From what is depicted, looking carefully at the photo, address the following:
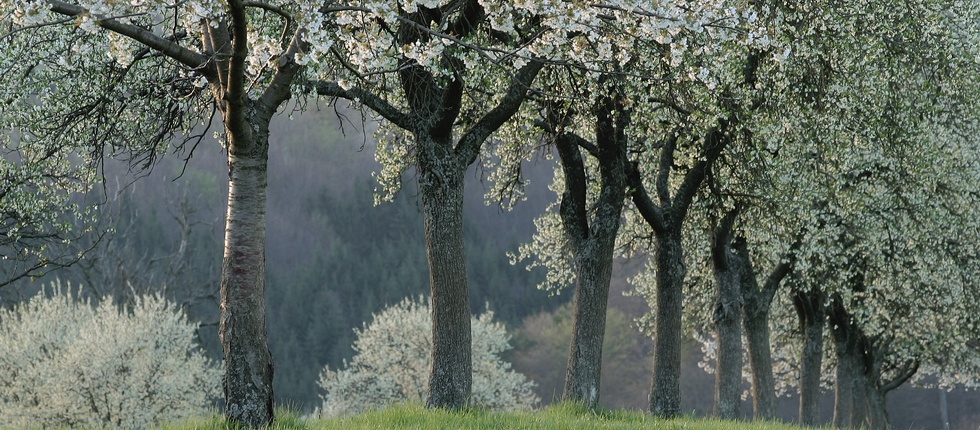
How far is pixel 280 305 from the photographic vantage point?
95.6 metres

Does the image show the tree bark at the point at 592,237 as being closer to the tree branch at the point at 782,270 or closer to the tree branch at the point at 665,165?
the tree branch at the point at 665,165

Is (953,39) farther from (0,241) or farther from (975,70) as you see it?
(0,241)

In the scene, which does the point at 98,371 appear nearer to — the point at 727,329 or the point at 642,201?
the point at 727,329

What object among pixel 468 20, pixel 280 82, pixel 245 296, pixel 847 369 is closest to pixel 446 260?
pixel 468 20

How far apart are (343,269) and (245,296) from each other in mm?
94279

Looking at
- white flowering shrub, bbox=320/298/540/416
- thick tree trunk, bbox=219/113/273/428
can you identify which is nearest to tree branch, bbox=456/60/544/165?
thick tree trunk, bbox=219/113/273/428

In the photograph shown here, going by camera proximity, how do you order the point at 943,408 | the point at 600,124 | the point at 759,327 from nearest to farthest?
the point at 600,124 < the point at 759,327 < the point at 943,408

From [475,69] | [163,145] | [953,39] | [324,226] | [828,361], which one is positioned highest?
[324,226]

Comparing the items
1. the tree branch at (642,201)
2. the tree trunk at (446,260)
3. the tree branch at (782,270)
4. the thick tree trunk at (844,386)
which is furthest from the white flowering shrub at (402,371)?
the tree trunk at (446,260)

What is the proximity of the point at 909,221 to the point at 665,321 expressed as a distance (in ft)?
26.0

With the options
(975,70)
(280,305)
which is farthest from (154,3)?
(280,305)

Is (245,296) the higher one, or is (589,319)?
(589,319)

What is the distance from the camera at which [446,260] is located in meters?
13.4

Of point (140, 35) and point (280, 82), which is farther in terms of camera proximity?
point (280, 82)
